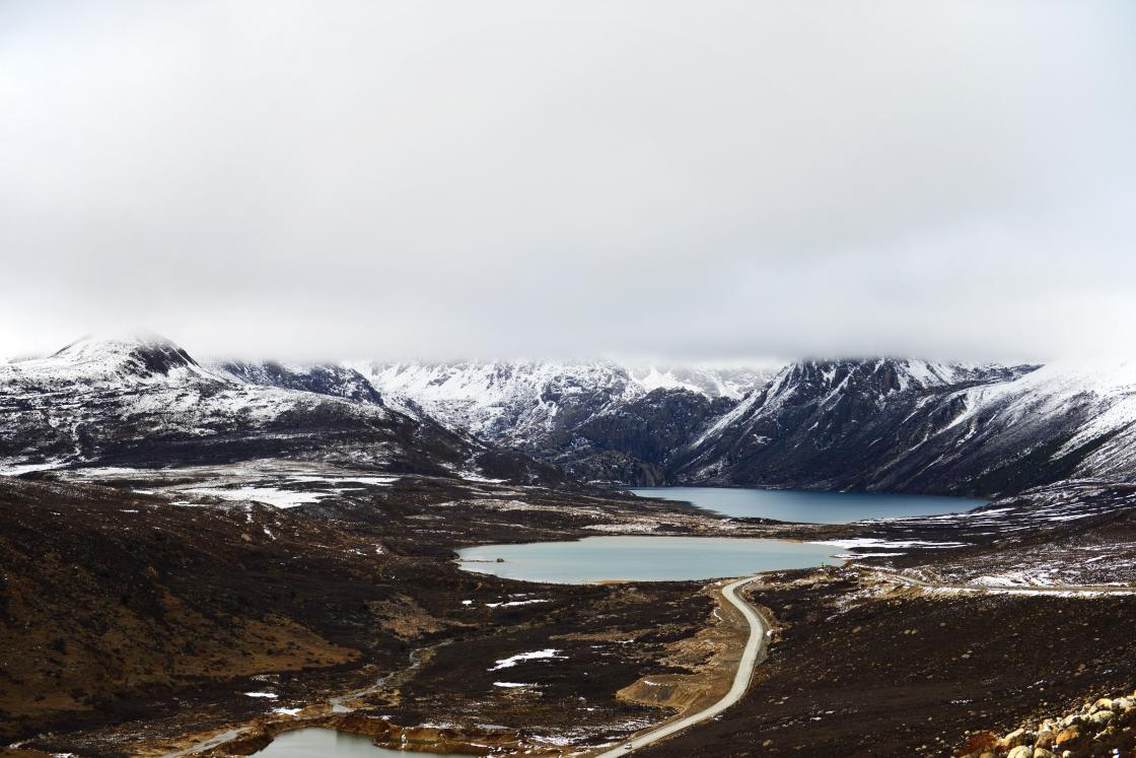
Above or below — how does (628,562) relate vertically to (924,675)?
below

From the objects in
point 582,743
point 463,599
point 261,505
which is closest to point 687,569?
point 463,599

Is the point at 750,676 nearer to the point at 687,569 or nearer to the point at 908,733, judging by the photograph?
the point at 908,733

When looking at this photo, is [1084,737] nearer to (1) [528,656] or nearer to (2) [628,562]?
(1) [528,656]

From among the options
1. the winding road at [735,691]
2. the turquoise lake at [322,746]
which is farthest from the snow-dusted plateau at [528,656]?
the winding road at [735,691]

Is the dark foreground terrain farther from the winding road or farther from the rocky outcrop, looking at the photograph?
the rocky outcrop

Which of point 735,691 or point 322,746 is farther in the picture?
point 735,691

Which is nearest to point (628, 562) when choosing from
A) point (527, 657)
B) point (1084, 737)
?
point (527, 657)

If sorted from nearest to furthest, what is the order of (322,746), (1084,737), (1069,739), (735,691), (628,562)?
(1084,737), (1069,739), (322,746), (735,691), (628,562)
